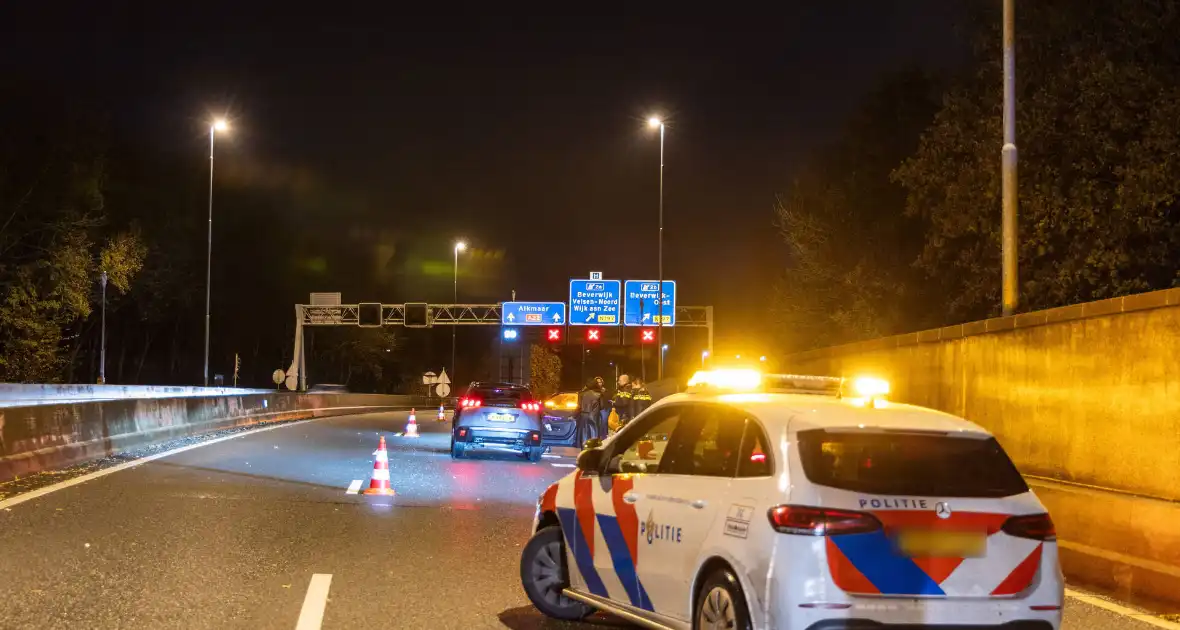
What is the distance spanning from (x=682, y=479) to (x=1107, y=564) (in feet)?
15.2

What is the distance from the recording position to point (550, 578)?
7711 mm

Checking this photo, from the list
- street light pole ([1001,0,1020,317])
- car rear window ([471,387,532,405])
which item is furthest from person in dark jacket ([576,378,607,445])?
street light pole ([1001,0,1020,317])

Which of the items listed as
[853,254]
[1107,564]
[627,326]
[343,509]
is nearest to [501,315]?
[627,326]

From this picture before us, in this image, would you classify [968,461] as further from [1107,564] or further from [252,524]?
[252,524]

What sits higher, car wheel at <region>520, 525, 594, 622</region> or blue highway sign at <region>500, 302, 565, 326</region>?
blue highway sign at <region>500, 302, 565, 326</region>

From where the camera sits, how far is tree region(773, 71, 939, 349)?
1421 inches

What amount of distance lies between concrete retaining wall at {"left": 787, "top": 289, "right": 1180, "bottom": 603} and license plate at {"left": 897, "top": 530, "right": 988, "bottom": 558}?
3.78m

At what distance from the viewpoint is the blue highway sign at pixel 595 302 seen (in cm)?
5531

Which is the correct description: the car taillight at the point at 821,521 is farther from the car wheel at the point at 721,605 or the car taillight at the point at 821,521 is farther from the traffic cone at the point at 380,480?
the traffic cone at the point at 380,480

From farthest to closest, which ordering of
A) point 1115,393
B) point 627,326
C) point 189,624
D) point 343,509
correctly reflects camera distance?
point 627,326 → point 343,509 → point 1115,393 → point 189,624

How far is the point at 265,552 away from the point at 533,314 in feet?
166

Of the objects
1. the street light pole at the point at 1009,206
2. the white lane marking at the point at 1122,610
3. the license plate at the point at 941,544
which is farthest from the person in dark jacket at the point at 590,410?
the license plate at the point at 941,544

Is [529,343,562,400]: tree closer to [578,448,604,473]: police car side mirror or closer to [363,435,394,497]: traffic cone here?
[363,435,394,497]: traffic cone

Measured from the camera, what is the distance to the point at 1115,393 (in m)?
11.0
